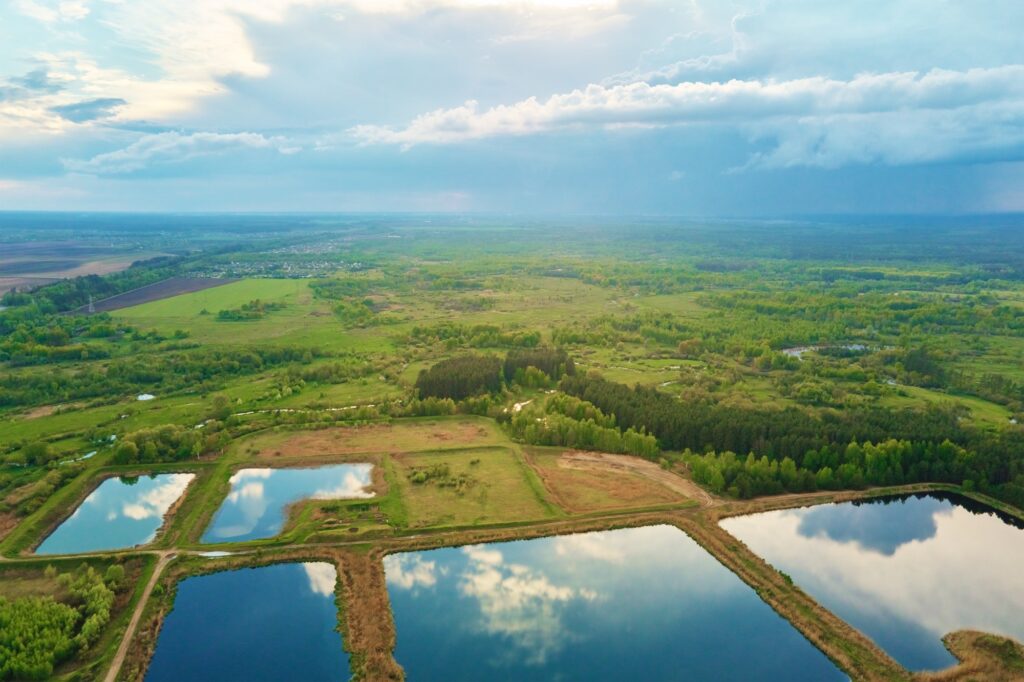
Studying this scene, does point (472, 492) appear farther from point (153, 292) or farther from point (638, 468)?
point (153, 292)

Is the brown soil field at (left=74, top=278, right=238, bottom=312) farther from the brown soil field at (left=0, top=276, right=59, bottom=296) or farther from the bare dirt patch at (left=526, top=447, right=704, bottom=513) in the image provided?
the bare dirt patch at (left=526, top=447, right=704, bottom=513)

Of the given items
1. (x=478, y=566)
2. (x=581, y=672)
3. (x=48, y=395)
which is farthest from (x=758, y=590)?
(x=48, y=395)

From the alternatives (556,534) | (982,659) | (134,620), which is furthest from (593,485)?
(134,620)

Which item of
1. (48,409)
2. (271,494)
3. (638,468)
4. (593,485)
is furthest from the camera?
(48,409)

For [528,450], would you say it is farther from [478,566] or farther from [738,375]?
[738,375]

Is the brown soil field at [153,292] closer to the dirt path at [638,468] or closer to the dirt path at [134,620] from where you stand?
the dirt path at [134,620]
